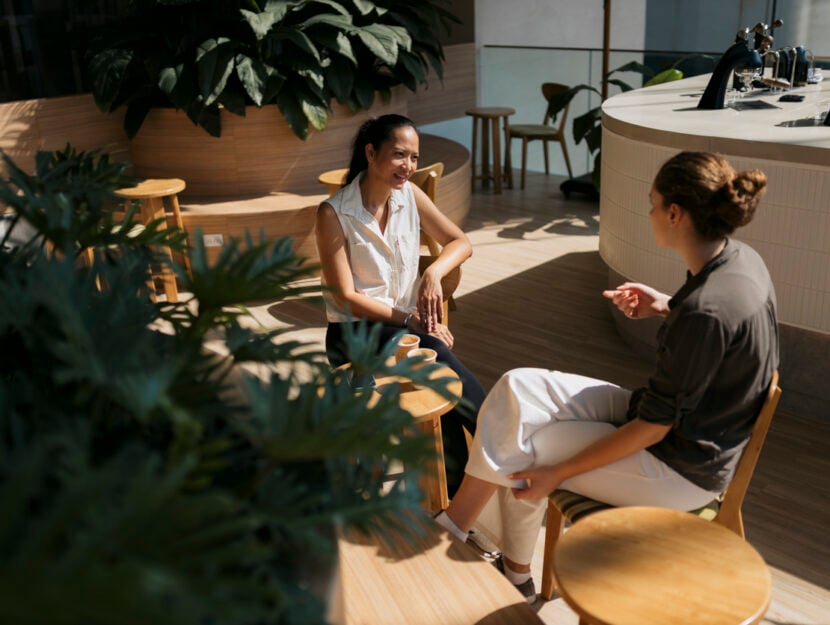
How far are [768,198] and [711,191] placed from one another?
1410 mm

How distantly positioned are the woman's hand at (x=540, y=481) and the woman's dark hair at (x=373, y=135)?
1.22m

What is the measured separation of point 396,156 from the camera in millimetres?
2691

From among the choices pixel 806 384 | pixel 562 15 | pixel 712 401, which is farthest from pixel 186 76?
pixel 562 15

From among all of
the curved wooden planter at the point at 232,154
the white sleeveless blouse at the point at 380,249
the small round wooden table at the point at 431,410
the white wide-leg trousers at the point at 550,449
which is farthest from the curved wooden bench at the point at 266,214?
the white wide-leg trousers at the point at 550,449

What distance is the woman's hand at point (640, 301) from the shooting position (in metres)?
2.29

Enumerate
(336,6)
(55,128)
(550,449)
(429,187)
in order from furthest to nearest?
(55,128)
(336,6)
(429,187)
(550,449)

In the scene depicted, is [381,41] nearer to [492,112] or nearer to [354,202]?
[492,112]

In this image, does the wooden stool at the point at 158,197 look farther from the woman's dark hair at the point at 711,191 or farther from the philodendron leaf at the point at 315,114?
the woman's dark hair at the point at 711,191

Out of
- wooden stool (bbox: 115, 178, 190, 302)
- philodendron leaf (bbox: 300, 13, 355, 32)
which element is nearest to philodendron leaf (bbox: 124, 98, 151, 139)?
wooden stool (bbox: 115, 178, 190, 302)

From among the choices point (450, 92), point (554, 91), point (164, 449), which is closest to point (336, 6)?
point (554, 91)

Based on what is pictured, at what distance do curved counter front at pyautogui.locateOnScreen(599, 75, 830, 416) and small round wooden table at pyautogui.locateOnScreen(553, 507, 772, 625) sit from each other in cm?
172

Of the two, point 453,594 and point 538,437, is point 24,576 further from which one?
point 538,437

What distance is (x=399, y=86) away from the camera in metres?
6.31

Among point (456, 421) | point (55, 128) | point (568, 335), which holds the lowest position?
point (568, 335)
